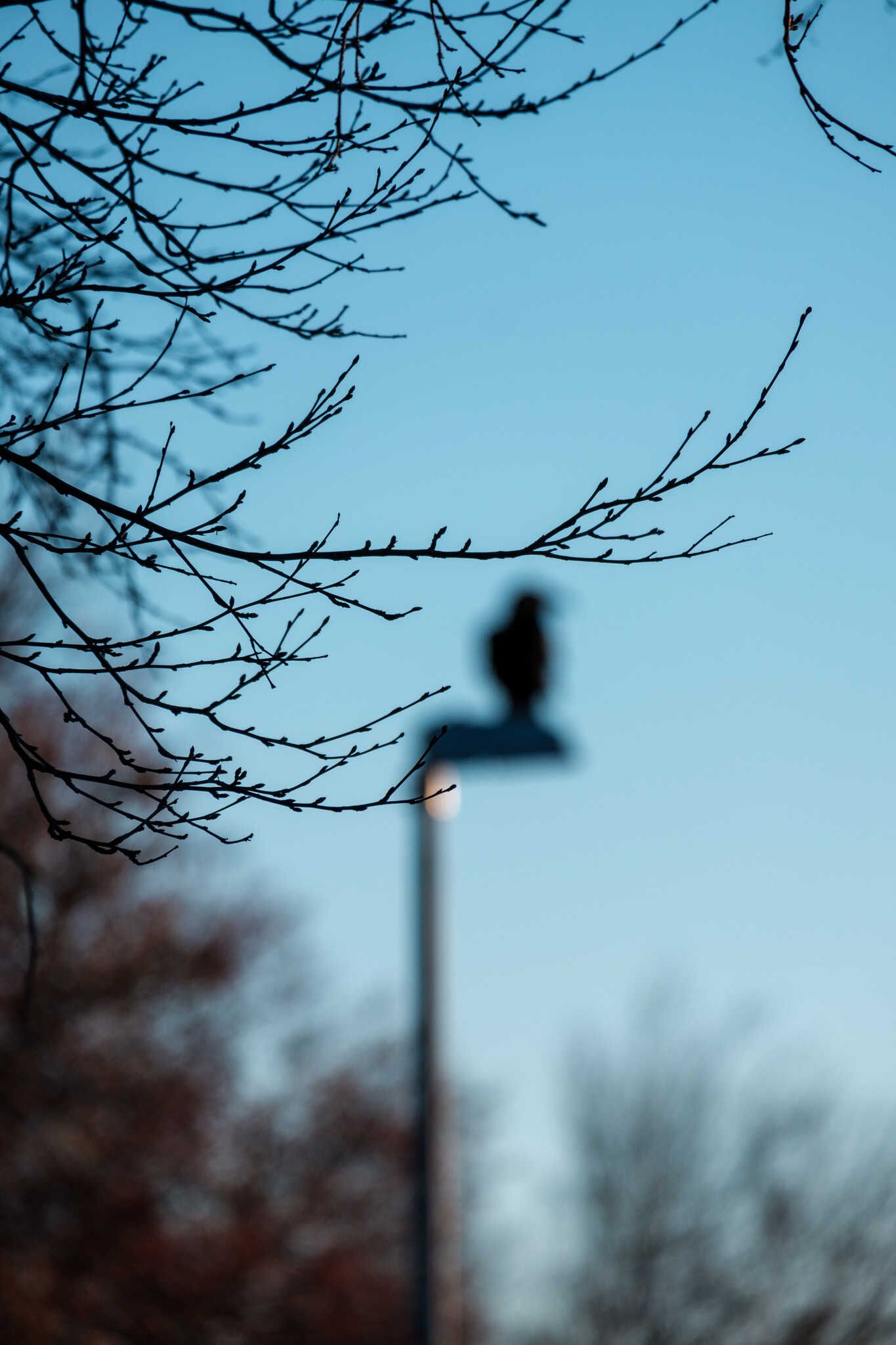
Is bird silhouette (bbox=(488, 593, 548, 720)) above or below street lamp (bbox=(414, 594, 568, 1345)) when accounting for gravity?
above

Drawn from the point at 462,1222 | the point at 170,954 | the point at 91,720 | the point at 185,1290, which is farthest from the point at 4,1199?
the point at 462,1222

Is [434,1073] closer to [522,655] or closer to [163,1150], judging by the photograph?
[522,655]

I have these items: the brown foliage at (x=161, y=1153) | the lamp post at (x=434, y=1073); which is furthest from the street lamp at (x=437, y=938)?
the brown foliage at (x=161, y=1153)

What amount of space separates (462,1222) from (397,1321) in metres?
2.52

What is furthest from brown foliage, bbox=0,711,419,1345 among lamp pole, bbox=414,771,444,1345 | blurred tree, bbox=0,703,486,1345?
lamp pole, bbox=414,771,444,1345

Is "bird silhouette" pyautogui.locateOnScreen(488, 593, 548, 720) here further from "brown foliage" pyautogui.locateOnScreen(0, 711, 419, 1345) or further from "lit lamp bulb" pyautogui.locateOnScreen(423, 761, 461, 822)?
"brown foliage" pyautogui.locateOnScreen(0, 711, 419, 1345)

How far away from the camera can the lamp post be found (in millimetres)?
6699

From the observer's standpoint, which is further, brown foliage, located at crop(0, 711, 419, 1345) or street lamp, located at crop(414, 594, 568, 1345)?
brown foliage, located at crop(0, 711, 419, 1345)

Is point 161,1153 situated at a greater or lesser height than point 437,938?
greater

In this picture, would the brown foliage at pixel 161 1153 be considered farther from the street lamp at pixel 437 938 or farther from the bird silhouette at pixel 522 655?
the bird silhouette at pixel 522 655

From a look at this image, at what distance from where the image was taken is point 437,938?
7156 mm

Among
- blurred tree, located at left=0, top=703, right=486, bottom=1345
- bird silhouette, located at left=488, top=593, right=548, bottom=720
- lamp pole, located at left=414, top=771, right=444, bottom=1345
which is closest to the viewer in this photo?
lamp pole, located at left=414, top=771, right=444, bottom=1345

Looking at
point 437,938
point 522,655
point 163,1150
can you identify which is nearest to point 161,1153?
point 163,1150

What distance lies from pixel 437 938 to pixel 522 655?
1.19 m
